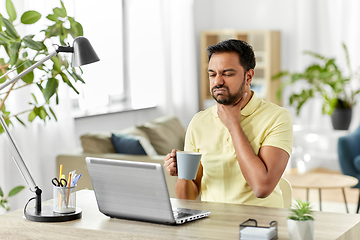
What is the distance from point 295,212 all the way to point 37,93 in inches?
109

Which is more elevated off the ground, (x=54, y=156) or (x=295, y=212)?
(x=295, y=212)

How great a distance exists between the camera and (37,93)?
12.3 feet

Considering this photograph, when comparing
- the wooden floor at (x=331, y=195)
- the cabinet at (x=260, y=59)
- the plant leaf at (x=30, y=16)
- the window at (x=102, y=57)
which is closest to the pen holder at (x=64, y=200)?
the plant leaf at (x=30, y=16)

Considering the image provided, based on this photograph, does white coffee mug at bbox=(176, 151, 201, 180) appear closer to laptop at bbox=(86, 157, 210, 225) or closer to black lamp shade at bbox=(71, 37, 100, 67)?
laptop at bbox=(86, 157, 210, 225)

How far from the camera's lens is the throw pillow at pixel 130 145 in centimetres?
375

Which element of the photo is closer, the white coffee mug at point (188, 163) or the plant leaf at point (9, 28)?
the white coffee mug at point (188, 163)

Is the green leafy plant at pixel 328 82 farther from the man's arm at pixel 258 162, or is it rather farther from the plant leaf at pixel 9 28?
the plant leaf at pixel 9 28

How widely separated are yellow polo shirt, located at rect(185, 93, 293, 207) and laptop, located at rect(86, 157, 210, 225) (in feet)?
1.18

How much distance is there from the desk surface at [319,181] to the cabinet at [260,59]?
7.88 feet

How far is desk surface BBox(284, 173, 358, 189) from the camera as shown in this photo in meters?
3.67

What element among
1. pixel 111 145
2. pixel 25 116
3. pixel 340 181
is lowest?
pixel 340 181

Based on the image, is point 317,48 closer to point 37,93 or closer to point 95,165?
point 37,93

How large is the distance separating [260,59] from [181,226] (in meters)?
5.04

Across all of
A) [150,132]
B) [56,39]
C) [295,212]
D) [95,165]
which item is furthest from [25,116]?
[295,212]
